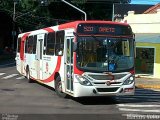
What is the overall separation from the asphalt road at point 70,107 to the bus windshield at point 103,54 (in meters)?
1.32

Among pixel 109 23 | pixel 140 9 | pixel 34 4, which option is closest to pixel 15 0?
pixel 34 4

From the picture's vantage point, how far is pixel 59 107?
15.1 metres

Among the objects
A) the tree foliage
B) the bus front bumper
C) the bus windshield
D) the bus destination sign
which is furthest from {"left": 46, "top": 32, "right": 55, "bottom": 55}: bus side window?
the tree foliage

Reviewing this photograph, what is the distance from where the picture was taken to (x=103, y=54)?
16.2 m

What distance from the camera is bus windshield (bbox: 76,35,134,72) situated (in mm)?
16016

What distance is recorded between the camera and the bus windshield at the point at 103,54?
16.0 meters

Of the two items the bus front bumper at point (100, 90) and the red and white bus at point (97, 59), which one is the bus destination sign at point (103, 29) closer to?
the red and white bus at point (97, 59)

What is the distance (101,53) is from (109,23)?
3.90ft

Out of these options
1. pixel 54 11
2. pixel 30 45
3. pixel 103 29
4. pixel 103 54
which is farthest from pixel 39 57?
pixel 54 11

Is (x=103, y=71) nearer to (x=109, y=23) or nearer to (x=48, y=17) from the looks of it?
(x=109, y=23)

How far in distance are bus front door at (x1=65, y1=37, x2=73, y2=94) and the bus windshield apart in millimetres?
633

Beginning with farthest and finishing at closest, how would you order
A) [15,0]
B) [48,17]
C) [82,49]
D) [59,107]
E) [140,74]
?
1. [15,0]
2. [48,17]
3. [140,74]
4. [82,49]
5. [59,107]

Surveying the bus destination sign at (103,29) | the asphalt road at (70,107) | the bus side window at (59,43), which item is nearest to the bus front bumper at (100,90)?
the asphalt road at (70,107)

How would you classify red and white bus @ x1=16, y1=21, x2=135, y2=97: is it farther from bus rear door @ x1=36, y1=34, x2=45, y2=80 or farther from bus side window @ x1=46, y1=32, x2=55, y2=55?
bus rear door @ x1=36, y1=34, x2=45, y2=80
